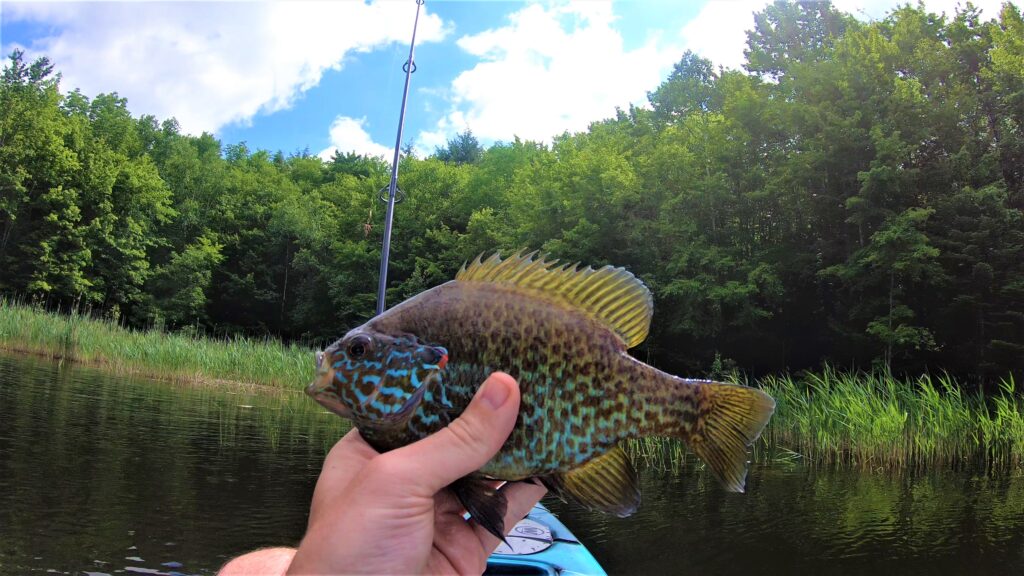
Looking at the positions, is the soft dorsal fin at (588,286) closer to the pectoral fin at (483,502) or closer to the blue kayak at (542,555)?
the pectoral fin at (483,502)

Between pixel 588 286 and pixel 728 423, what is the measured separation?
0.51 m

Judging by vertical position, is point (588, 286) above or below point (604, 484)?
above

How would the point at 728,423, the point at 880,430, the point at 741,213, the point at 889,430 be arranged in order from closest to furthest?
the point at 728,423, the point at 880,430, the point at 889,430, the point at 741,213

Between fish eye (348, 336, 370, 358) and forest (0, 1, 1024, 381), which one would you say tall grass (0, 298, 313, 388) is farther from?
fish eye (348, 336, 370, 358)

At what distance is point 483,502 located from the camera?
1.68 meters

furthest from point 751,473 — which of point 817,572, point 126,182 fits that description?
point 126,182

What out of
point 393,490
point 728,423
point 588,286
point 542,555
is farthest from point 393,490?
point 542,555

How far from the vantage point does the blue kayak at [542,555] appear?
488cm

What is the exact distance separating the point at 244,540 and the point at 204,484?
7.54ft

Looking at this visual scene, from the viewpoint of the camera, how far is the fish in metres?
1.57

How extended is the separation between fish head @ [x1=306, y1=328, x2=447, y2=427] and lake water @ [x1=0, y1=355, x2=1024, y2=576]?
612 cm

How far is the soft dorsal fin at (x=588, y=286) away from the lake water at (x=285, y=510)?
625 cm

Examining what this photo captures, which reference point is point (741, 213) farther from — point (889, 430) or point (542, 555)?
point (542, 555)

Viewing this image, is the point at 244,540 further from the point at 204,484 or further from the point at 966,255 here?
the point at 966,255
